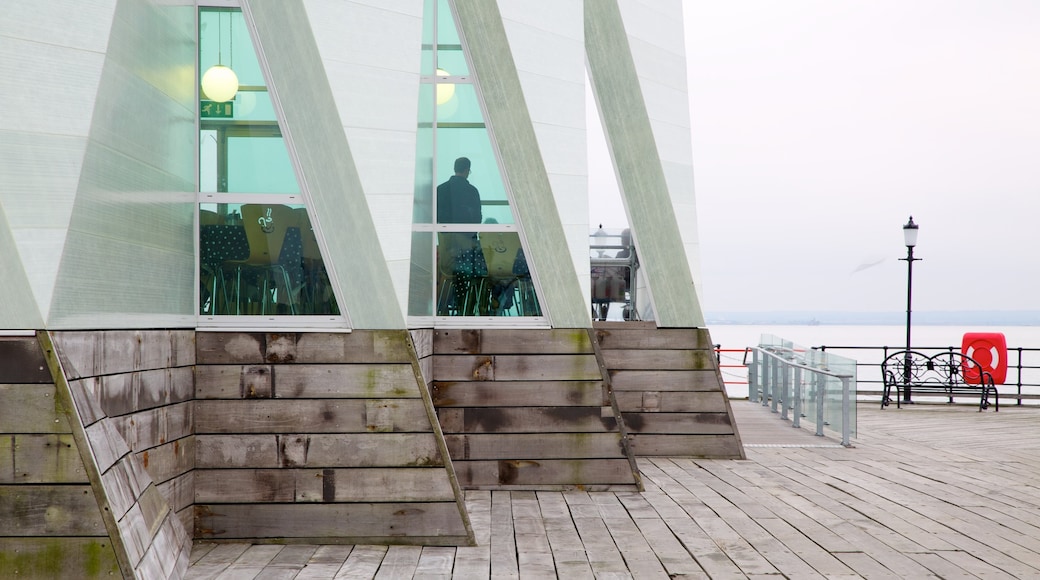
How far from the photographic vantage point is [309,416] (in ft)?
19.0

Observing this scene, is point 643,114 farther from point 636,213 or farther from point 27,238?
point 27,238

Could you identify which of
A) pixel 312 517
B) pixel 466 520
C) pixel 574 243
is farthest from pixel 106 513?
pixel 574 243

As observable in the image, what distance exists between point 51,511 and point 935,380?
14827mm

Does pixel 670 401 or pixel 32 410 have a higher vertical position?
pixel 32 410

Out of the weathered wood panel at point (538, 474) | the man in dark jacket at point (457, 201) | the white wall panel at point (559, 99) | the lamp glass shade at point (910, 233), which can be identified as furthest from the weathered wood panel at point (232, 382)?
the lamp glass shade at point (910, 233)

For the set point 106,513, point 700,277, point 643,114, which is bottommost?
point 106,513

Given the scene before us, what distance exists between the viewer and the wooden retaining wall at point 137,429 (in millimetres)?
4113

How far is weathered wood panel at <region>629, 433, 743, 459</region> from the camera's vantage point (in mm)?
9859

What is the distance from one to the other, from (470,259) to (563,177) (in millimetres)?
1023

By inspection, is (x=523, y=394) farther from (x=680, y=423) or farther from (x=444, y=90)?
(x=680, y=423)

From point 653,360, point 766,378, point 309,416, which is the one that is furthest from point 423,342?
point 766,378

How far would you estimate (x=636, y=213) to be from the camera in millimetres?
10180

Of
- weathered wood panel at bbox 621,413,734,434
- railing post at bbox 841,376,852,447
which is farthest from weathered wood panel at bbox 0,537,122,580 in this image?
railing post at bbox 841,376,852,447

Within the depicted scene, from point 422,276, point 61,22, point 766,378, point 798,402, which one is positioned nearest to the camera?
point 61,22
